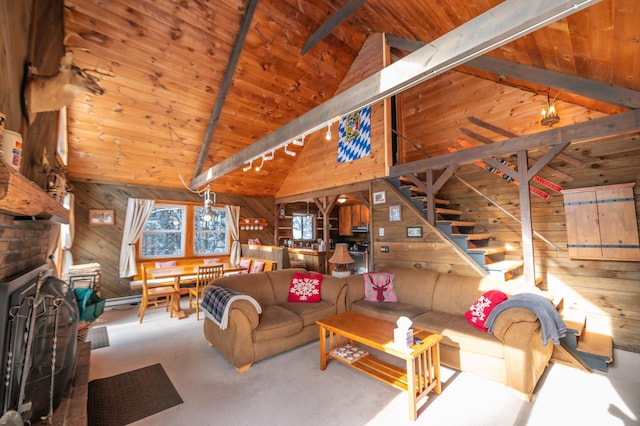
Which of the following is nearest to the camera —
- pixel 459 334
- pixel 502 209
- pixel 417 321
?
pixel 459 334

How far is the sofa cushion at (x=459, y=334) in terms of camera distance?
2.49 meters

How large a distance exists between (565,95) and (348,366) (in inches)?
177

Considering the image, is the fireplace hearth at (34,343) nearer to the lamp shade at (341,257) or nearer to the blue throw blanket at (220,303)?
the blue throw blanket at (220,303)

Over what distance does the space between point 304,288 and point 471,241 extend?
113 inches

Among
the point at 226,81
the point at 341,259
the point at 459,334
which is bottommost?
the point at 459,334

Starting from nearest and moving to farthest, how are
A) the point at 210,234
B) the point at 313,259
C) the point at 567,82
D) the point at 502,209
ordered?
1. the point at 567,82
2. the point at 502,209
3. the point at 313,259
4. the point at 210,234

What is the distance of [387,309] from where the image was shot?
133 inches

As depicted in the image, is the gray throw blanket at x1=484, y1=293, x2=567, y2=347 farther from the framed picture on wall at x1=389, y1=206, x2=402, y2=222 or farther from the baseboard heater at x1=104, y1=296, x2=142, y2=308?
the baseboard heater at x1=104, y1=296, x2=142, y2=308

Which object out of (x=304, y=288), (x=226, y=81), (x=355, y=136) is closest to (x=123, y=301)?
(x=304, y=288)

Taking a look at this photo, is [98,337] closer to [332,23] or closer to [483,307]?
[483,307]

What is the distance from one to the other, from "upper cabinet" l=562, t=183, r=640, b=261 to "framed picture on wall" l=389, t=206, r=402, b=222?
2.18 m

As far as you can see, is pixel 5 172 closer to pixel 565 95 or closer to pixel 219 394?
pixel 219 394

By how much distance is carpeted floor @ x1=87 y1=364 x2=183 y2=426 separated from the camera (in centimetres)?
213

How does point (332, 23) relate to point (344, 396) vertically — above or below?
above
